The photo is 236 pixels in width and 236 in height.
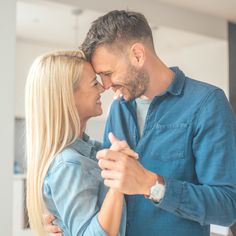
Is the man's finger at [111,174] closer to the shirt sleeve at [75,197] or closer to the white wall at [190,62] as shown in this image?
the shirt sleeve at [75,197]

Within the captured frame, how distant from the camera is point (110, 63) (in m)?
1.25

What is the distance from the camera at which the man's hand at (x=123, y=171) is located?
90 cm

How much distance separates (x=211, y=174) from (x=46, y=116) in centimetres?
51

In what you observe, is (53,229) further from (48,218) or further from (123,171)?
(123,171)

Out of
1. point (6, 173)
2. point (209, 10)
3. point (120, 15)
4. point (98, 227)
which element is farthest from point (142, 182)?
point (209, 10)

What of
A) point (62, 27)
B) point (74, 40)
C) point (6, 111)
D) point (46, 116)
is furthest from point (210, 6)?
point (46, 116)

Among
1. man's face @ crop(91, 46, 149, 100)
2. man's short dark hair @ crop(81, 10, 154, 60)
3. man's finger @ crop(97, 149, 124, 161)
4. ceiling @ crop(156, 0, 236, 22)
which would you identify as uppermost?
ceiling @ crop(156, 0, 236, 22)

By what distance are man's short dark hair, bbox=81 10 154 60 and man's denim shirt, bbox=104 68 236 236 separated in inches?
7.8

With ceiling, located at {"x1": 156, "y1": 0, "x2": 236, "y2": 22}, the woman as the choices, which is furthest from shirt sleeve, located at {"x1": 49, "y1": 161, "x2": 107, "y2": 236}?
ceiling, located at {"x1": 156, "y1": 0, "x2": 236, "y2": 22}

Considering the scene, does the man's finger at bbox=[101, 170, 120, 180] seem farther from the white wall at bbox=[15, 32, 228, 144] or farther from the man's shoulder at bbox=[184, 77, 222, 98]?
the white wall at bbox=[15, 32, 228, 144]

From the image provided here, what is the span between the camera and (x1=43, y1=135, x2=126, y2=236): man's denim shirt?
3.34 feet

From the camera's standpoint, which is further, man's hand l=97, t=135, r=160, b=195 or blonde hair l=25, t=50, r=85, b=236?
blonde hair l=25, t=50, r=85, b=236

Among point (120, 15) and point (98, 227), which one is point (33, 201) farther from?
point (120, 15)

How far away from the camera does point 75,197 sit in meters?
1.03
